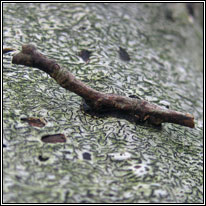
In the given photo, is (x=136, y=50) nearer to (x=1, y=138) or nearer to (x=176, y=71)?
(x=176, y=71)

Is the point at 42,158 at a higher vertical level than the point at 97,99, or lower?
lower

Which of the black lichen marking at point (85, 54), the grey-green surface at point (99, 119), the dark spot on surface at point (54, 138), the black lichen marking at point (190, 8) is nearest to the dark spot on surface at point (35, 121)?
the grey-green surface at point (99, 119)

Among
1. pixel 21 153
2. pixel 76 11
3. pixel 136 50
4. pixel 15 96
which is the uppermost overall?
pixel 76 11

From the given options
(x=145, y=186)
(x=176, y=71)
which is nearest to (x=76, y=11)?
(x=176, y=71)

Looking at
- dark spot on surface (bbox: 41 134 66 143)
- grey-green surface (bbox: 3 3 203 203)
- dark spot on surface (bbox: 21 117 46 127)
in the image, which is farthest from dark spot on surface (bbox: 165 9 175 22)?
dark spot on surface (bbox: 41 134 66 143)

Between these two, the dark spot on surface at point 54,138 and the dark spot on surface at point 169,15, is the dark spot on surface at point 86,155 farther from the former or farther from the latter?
the dark spot on surface at point 169,15

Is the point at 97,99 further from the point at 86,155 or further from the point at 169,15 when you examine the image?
the point at 169,15

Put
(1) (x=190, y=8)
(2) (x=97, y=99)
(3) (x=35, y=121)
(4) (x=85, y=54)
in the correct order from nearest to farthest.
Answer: (3) (x=35, y=121) < (2) (x=97, y=99) < (4) (x=85, y=54) < (1) (x=190, y=8)

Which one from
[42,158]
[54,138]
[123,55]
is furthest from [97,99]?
[123,55]
